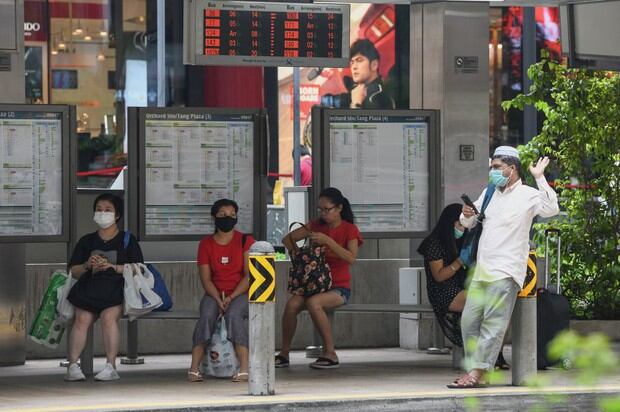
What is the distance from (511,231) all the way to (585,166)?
12.3ft

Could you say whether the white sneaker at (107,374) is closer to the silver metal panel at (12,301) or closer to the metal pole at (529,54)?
the silver metal panel at (12,301)

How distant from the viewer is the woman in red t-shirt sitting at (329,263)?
1058 centimetres

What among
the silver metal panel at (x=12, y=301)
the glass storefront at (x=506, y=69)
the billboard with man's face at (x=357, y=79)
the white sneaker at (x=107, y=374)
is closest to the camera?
the white sneaker at (x=107, y=374)

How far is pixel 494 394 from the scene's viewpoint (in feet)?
28.9

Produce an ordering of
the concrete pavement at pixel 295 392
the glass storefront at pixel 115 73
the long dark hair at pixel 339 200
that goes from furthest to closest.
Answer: the glass storefront at pixel 115 73, the long dark hair at pixel 339 200, the concrete pavement at pixel 295 392

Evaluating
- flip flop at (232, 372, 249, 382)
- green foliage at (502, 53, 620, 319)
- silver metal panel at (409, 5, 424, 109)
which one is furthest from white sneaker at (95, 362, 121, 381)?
green foliage at (502, 53, 620, 319)

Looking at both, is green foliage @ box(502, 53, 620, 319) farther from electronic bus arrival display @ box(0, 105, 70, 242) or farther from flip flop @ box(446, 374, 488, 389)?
electronic bus arrival display @ box(0, 105, 70, 242)

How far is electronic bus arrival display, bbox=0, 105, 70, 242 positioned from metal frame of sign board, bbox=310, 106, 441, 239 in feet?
6.64

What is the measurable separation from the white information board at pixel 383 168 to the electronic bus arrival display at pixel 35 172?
2.22 m

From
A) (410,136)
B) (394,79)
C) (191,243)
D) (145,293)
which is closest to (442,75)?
(410,136)

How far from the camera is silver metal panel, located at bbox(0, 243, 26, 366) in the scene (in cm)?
1101

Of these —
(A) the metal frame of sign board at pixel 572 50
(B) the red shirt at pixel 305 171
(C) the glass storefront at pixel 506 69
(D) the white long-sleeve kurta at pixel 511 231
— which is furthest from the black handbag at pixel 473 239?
(C) the glass storefront at pixel 506 69

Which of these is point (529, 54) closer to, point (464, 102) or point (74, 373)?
point (464, 102)

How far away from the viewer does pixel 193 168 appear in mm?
11203
